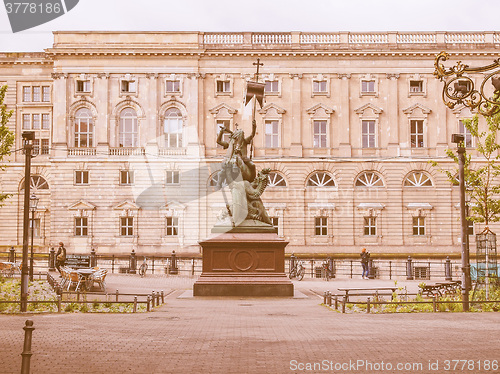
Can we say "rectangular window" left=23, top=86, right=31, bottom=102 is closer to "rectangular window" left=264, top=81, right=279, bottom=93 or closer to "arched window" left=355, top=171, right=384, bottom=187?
"rectangular window" left=264, top=81, right=279, bottom=93

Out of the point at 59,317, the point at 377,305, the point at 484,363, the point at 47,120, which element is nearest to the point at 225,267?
the point at 377,305

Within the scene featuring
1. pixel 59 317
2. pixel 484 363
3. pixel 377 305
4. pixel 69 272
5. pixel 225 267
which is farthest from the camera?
pixel 69 272

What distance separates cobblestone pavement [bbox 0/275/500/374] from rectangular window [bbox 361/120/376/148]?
144ft

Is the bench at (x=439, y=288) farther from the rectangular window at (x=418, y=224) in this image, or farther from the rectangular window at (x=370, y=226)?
the rectangular window at (x=418, y=224)

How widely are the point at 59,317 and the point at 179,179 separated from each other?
4442cm

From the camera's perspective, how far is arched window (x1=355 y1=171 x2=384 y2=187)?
63.1 m

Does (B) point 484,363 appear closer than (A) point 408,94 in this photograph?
Yes

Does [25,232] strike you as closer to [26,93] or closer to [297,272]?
[297,272]

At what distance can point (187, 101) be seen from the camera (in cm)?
6347

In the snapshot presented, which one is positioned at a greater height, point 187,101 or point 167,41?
point 167,41

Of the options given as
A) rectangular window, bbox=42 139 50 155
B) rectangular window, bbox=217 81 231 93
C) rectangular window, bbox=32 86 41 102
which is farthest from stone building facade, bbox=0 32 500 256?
rectangular window, bbox=42 139 50 155

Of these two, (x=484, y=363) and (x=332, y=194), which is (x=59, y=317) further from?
(x=332, y=194)

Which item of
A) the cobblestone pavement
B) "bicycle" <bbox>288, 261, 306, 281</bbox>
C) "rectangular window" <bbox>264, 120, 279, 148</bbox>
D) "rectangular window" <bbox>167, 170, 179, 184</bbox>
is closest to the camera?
the cobblestone pavement

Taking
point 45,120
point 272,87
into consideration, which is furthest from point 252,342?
point 45,120
